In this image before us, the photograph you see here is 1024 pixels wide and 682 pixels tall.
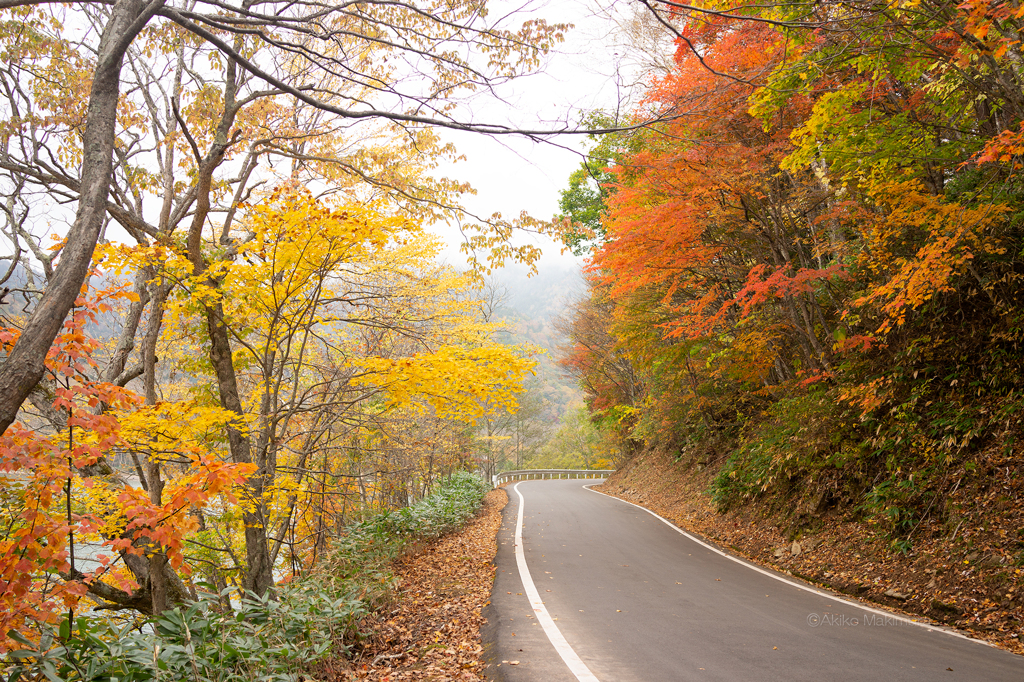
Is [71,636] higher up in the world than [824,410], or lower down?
lower down

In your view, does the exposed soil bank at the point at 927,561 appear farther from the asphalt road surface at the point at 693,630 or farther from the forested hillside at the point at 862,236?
Answer: the asphalt road surface at the point at 693,630

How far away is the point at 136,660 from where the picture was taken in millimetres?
3438

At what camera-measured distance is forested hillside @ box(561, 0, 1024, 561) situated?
6121 mm

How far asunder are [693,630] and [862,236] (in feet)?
25.6

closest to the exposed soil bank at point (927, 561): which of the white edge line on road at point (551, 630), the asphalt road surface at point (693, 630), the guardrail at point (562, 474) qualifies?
the asphalt road surface at point (693, 630)

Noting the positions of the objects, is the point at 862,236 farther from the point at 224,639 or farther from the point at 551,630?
the point at 224,639

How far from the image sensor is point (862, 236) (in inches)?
365

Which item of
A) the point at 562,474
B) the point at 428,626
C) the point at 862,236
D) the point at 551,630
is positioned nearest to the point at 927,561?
the point at 551,630

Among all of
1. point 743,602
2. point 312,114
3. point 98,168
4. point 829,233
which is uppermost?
point 312,114

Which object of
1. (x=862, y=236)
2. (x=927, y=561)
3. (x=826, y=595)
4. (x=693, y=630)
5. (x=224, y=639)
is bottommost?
(x=826, y=595)

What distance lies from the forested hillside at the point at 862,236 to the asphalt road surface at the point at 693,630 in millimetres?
1656

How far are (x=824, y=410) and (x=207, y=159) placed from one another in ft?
36.9

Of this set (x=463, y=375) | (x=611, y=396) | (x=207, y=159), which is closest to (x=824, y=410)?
(x=463, y=375)

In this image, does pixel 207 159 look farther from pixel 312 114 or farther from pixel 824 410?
pixel 824 410
